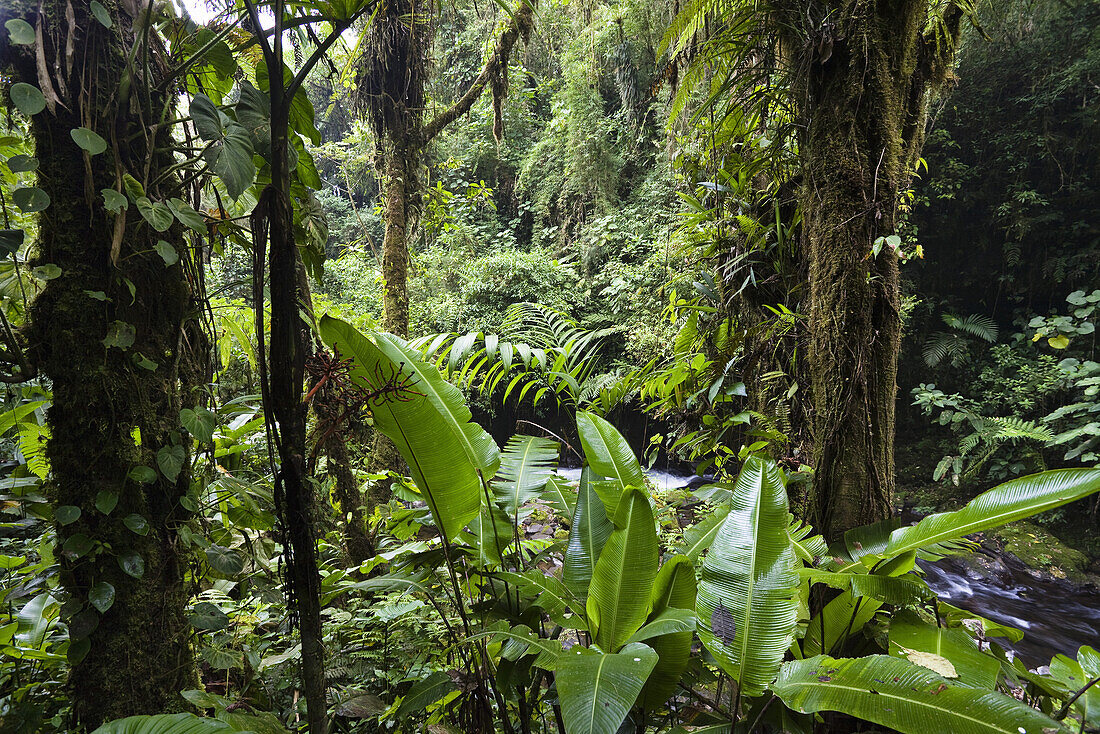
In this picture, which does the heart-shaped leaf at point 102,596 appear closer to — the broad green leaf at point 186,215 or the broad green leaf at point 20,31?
the broad green leaf at point 186,215

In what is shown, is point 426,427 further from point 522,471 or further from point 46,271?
point 46,271

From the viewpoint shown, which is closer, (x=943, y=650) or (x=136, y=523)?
(x=136, y=523)

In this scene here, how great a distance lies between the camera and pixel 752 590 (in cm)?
117

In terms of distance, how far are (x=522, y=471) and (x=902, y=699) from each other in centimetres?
107

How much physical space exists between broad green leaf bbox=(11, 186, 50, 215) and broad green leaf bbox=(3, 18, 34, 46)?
0.85 feet

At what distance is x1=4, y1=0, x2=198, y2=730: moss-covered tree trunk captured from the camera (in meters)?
1.00

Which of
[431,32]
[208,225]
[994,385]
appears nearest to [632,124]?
[431,32]

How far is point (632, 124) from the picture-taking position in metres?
9.72

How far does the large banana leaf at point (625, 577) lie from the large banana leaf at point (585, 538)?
0.26 feet

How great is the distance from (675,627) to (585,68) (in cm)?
973

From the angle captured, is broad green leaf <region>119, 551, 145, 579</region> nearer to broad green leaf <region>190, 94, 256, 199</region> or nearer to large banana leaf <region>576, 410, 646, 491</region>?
broad green leaf <region>190, 94, 256, 199</region>

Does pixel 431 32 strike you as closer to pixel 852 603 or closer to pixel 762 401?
pixel 762 401

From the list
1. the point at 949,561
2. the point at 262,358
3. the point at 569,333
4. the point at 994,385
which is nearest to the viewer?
the point at 262,358

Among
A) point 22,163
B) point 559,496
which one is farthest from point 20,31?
point 559,496
